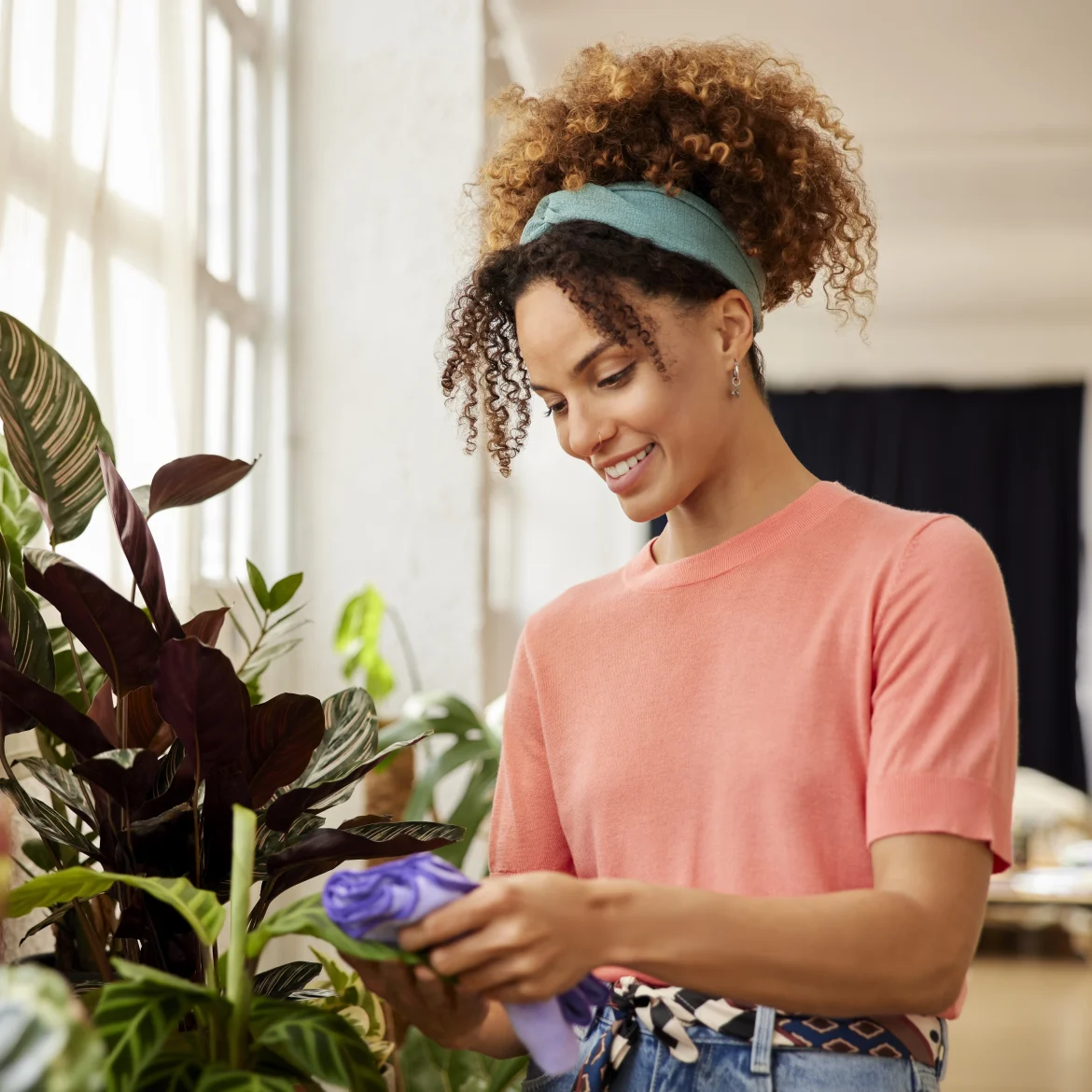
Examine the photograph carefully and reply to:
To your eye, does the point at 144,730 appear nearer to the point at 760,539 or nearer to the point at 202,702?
the point at 202,702

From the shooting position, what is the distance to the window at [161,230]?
72.1 inches

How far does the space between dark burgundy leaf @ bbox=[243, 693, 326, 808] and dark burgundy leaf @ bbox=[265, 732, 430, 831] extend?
0.07 feet

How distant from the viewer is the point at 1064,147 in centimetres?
563

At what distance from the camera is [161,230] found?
230 centimetres

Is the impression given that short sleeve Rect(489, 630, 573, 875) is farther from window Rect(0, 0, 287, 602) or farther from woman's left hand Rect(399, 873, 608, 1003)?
window Rect(0, 0, 287, 602)

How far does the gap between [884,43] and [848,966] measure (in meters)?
4.37

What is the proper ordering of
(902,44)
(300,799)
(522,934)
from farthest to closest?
(902,44) → (300,799) → (522,934)

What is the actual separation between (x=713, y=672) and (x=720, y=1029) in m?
0.30

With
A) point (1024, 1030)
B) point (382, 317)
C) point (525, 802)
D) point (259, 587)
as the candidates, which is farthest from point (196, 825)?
point (1024, 1030)

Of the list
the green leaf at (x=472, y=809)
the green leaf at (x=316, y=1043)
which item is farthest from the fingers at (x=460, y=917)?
the green leaf at (x=472, y=809)

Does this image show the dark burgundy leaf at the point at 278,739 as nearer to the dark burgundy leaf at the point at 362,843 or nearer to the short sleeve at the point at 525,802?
the dark burgundy leaf at the point at 362,843

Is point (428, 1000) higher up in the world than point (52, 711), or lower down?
lower down

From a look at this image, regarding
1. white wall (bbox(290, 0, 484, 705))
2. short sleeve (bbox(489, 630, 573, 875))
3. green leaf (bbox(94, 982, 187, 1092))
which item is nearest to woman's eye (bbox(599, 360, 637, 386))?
short sleeve (bbox(489, 630, 573, 875))

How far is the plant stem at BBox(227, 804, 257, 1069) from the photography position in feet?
3.06
